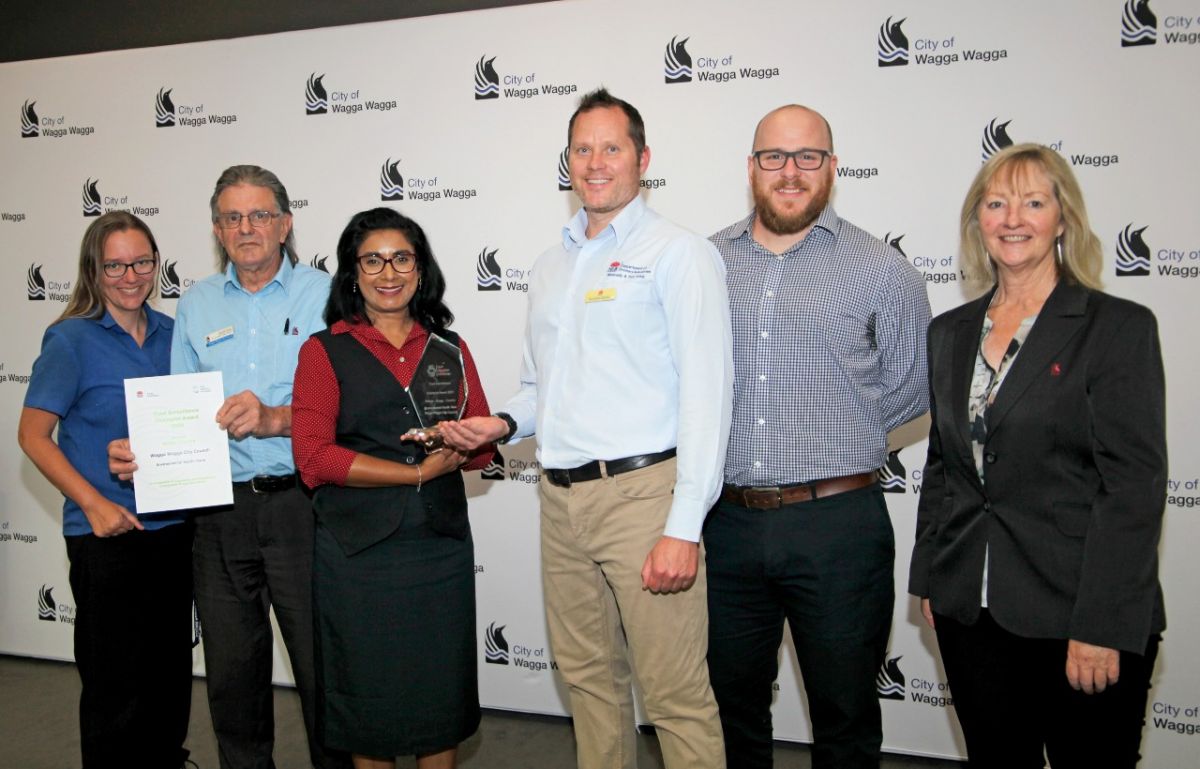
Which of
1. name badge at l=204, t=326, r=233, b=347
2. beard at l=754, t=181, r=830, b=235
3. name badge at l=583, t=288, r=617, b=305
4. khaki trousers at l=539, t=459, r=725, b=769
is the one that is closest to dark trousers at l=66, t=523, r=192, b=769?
name badge at l=204, t=326, r=233, b=347

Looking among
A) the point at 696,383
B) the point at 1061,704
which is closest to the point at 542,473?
the point at 696,383

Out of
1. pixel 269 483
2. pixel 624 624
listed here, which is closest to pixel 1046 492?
pixel 624 624

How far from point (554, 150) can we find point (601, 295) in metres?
1.66

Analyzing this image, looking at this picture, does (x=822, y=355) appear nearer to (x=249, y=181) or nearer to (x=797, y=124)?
(x=797, y=124)

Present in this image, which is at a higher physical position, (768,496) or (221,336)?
(221,336)

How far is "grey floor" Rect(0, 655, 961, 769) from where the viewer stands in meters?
3.38

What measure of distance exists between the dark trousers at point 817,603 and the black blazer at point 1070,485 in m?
0.31

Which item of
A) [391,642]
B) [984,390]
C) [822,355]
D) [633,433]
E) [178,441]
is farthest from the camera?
[178,441]

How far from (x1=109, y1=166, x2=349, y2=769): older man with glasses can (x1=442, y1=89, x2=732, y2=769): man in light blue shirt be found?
0.73 meters

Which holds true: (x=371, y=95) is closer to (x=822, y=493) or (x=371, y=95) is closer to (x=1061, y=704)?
(x=822, y=493)

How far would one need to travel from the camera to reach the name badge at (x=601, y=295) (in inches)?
86.7

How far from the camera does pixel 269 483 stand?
2629 millimetres

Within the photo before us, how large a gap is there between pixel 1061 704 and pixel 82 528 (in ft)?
8.83

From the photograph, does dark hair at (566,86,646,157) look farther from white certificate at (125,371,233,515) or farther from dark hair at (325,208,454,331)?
white certificate at (125,371,233,515)
